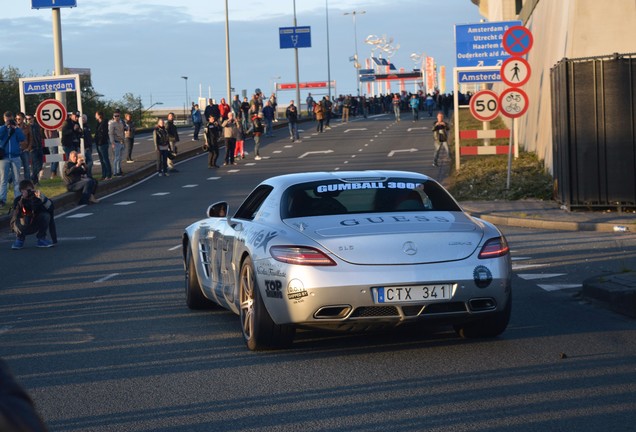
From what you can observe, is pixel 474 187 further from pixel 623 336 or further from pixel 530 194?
pixel 623 336

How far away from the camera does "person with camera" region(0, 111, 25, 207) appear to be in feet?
82.6

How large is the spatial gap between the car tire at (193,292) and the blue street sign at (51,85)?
2129cm

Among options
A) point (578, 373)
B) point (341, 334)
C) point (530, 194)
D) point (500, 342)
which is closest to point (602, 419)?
point (578, 373)

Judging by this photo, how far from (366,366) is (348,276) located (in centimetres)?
60

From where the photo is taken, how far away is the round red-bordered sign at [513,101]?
75.9 ft

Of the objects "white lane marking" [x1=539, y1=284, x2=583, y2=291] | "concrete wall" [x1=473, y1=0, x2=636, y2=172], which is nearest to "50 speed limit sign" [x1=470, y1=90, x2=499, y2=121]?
"concrete wall" [x1=473, y1=0, x2=636, y2=172]

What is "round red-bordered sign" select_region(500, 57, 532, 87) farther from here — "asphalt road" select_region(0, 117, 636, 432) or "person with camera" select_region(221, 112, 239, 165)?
"person with camera" select_region(221, 112, 239, 165)

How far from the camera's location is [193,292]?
10.7 m

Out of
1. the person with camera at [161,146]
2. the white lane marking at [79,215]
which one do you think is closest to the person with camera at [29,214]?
the white lane marking at [79,215]

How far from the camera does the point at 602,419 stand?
19.3 feet

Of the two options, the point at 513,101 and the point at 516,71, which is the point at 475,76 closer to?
the point at 516,71

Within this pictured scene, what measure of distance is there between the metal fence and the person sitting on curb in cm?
1144

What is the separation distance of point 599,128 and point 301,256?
1326 centimetres

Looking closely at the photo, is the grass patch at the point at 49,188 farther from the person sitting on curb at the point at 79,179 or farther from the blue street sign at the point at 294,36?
the blue street sign at the point at 294,36
